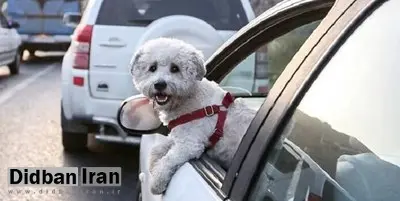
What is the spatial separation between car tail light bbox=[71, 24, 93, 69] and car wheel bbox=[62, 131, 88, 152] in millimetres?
972

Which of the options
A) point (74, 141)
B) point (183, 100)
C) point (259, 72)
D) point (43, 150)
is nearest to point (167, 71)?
point (183, 100)

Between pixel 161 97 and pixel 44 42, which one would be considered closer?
pixel 161 97

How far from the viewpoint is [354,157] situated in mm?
1996

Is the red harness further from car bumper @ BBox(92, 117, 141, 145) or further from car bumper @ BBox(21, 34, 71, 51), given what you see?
car bumper @ BBox(21, 34, 71, 51)

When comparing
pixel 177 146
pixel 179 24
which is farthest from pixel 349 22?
pixel 179 24

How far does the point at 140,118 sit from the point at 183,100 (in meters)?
0.32

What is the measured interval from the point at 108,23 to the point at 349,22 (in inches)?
216

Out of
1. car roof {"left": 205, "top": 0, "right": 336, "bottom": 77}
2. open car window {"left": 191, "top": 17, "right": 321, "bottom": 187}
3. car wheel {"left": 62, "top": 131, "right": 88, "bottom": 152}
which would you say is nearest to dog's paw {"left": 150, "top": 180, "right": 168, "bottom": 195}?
open car window {"left": 191, "top": 17, "right": 321, "bottom": 187}

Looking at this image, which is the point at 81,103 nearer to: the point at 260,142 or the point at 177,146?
the point at 177,146

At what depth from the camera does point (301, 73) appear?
2.02m

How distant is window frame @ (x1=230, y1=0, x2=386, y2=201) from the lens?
1.93 meters

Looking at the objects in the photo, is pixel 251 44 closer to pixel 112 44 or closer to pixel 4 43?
pixel 112 44

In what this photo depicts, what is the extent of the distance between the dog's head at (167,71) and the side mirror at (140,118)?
18 cm

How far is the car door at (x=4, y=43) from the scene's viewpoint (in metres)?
16.3
